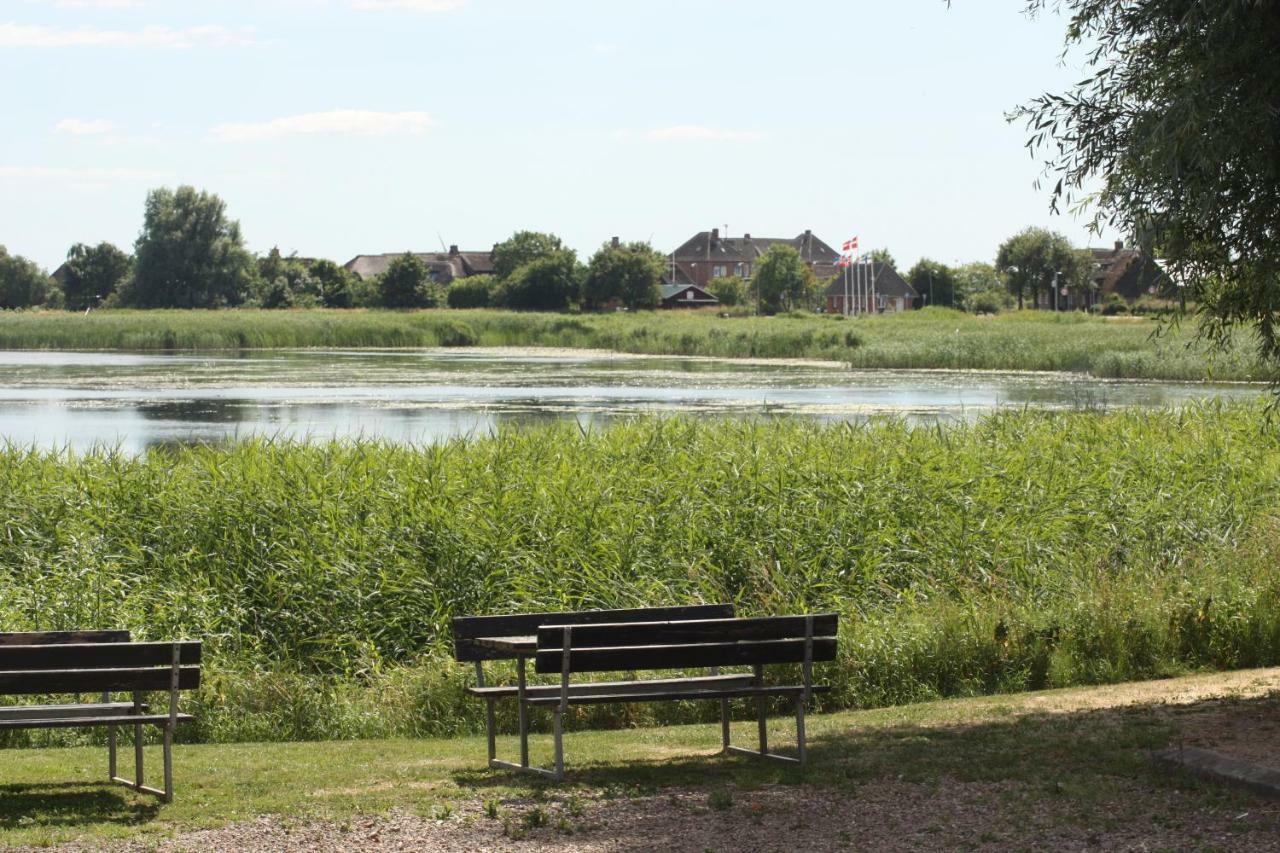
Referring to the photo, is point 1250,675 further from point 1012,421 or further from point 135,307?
point 135,307

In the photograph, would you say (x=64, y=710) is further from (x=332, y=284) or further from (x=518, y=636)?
(x=332, y=284)

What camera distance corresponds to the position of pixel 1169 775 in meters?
6.49

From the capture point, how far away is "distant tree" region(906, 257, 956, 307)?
136500mm

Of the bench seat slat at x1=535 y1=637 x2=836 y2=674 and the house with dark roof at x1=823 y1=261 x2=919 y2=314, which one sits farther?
the house with dark roof at x1=823 y1=261 x2=919 y2=314

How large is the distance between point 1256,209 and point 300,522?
8.25m

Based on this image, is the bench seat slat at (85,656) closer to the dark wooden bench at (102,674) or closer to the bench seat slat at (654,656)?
the dark wooden bench at (102,674)

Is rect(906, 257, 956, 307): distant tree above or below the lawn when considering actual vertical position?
above

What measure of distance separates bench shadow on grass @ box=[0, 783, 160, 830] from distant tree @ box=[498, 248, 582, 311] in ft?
341

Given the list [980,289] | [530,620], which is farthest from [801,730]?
[980,289]

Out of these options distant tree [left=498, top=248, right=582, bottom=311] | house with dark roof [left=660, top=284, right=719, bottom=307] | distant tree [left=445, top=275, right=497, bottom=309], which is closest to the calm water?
distant tree [left=498, top=248, right=582, bottom=311]

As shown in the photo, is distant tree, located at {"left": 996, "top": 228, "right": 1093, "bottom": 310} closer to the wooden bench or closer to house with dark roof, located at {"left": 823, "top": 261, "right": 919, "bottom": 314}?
house with dark roof, located at {"left": 823, "top": 261, "right": 919, "bottom": 314}

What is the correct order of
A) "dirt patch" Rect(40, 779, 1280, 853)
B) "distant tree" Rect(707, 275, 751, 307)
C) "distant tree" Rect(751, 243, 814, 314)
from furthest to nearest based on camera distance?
"distant tree" Rect(707, 275, 751, 307) < "distant tree" Rect(751, 243, 814, 314) < "dirt patch" Rect(40, 779, 1280, 853)

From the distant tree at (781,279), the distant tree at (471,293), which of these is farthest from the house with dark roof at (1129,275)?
the distant tree at (471,293)

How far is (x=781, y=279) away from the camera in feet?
409
